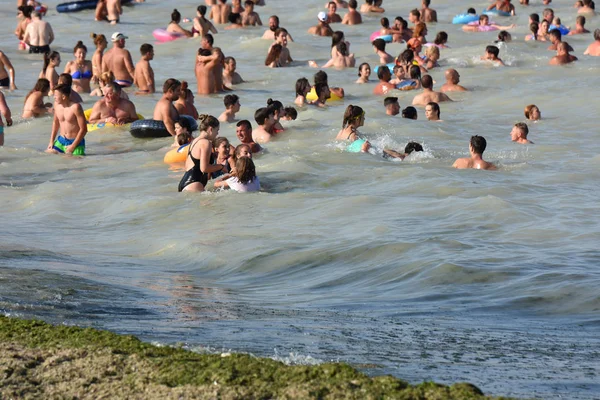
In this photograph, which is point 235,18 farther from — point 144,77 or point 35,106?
point 35,106

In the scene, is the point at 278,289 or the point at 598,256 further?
the point at 598,256

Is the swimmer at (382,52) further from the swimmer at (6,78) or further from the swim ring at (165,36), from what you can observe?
the swimmer at (6,78)

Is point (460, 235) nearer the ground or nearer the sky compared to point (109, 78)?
nearer the ground

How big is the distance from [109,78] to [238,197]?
19.4 ft

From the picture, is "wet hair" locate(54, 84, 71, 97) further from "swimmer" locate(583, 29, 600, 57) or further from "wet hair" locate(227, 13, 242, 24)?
"wet hair" locate(227, 13, 242, 24)

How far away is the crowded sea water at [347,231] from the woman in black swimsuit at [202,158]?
3 centimetres

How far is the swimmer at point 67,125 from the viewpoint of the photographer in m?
12.3

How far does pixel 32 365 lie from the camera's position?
4.16 meters

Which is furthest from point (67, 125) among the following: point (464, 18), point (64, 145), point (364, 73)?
point (464, 18)

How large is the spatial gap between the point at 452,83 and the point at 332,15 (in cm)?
886

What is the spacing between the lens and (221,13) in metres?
27.2

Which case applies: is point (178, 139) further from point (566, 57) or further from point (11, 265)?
point (566, 57)

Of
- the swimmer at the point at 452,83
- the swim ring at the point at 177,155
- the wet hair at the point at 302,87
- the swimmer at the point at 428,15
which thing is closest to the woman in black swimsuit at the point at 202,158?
the swim ring at the point at 177,155

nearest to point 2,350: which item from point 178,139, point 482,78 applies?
point 178,139
